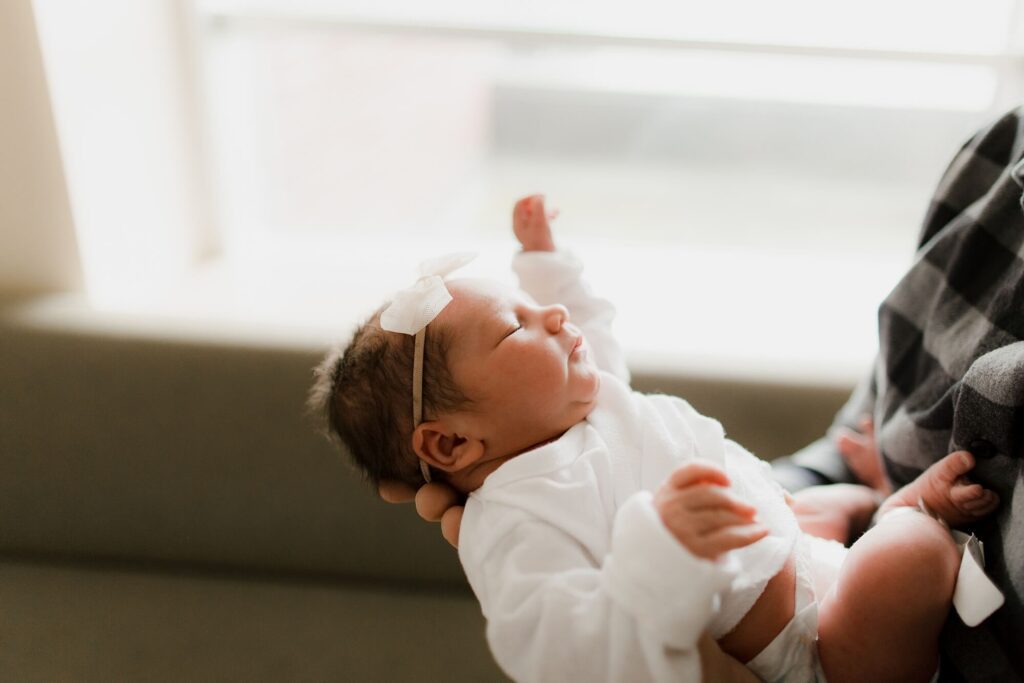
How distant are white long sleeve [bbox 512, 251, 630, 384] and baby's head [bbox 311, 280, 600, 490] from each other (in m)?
0.15

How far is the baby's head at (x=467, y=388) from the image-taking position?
2.99 ft

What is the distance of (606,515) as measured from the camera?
2.86ft

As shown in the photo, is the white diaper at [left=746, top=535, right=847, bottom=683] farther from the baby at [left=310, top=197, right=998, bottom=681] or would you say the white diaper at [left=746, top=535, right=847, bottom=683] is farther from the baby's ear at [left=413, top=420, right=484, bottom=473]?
the baby's ear at [left=413, top=420, right=484, bottom=473]

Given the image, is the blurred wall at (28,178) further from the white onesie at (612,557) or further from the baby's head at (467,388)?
the white onesie at (612,557)

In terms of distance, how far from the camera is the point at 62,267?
1409 mm

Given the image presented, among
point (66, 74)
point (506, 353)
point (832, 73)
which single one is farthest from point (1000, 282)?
point (66, 74)

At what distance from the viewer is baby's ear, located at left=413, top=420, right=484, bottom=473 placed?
36.0 inches

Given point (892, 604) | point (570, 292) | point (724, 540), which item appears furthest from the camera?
point (570, 292)

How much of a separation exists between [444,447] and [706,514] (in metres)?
0.32

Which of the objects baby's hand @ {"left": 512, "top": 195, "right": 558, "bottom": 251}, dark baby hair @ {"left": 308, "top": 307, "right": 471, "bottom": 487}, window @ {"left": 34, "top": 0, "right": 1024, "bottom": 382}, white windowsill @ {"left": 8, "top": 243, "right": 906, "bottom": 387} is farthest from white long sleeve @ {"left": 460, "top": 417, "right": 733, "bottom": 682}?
→ window @ {"left": 34, "top": 0, "right": 1024, "bottom": 382}

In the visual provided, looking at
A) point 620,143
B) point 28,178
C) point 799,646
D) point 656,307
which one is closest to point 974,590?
point 799,646

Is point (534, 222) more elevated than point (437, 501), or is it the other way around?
point (534, 222)

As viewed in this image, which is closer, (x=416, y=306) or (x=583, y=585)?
(x=583, y=585)

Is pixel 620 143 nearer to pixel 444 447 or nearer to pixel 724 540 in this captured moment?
pixel 444 447
